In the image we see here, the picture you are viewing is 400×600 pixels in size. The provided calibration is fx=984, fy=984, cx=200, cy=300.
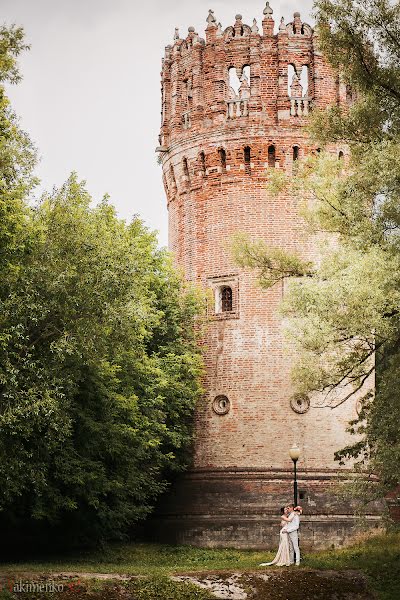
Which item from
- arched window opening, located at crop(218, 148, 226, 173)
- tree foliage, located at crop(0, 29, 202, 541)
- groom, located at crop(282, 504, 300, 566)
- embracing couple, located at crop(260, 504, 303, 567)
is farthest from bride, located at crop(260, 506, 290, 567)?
arched window opening, located at crop(218, 148, 226, 173)

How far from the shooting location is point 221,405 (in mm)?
29828

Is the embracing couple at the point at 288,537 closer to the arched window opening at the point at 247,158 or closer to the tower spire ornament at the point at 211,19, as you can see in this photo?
the arched window opening at the point at 247,158

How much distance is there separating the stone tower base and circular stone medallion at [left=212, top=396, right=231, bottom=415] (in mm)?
1757

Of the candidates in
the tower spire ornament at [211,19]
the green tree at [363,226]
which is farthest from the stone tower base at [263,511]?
the tower spire ornament at [211,19]

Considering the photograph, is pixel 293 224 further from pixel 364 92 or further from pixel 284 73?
pixel 364 92

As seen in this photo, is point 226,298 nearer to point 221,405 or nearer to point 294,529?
point 221,405

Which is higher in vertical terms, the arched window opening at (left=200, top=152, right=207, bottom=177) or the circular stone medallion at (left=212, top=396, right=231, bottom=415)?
the arched window opening at (left=200, top=152, right=207, bottom=177)

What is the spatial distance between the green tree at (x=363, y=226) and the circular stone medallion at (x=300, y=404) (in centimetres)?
743

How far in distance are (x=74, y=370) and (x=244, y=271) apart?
35.7ft

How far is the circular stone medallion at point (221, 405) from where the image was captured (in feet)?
97.1

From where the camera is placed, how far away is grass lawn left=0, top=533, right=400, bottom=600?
846 inches

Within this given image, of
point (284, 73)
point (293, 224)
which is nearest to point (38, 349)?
point (293, 224)

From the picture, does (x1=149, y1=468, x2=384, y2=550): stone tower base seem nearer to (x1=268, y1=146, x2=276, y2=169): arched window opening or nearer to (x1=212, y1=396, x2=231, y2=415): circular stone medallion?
(x1=212, y1=396, x2=231, y2=415): circular stone medallion

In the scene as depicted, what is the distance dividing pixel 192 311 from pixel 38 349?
1101cm
